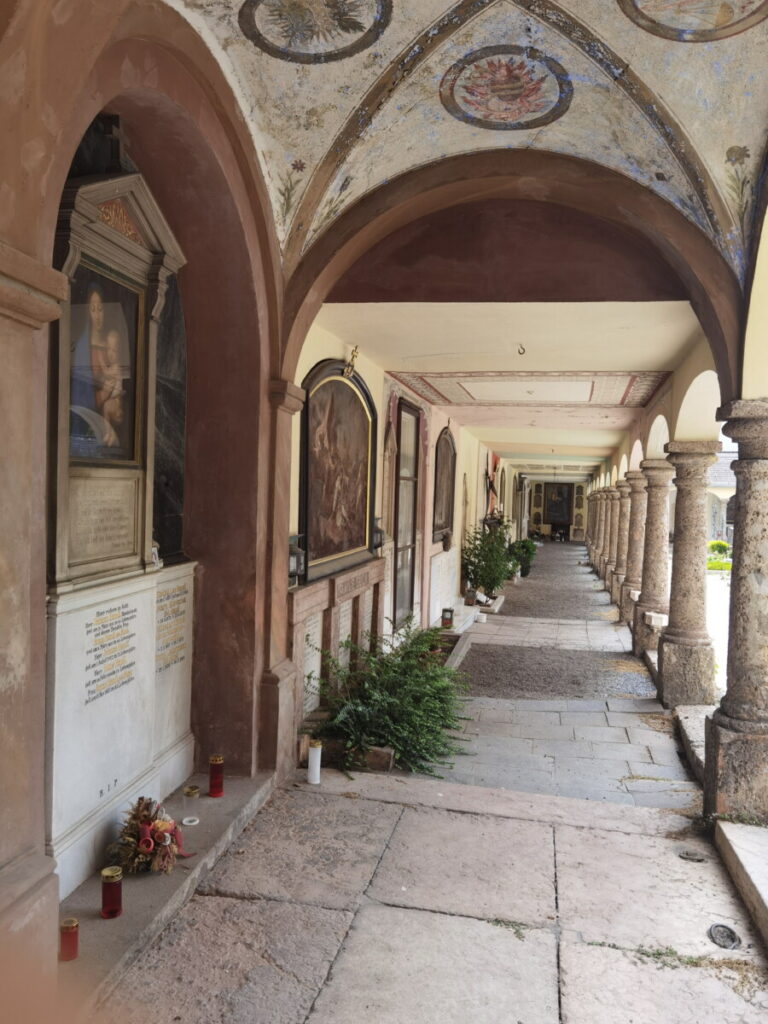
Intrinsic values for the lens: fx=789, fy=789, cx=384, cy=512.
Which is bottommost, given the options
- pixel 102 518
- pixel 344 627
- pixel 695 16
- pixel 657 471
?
pixel 344 627

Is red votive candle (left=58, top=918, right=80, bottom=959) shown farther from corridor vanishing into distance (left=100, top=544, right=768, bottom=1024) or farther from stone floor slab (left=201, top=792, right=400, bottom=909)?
stone floor slab (left=201, top=792, right=400, bottom=909)

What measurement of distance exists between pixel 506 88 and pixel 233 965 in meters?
4.31

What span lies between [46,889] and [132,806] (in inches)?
59.1

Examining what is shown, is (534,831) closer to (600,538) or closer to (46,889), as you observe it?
(46,889)

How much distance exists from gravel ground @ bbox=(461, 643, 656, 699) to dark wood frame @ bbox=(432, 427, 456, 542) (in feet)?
7.07

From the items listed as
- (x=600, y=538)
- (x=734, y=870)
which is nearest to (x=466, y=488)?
(x=600, y=538)

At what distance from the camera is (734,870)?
3.91m

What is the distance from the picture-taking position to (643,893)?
3766 millimetres

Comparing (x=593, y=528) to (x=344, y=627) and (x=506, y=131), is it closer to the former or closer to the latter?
(x=344, y=627)

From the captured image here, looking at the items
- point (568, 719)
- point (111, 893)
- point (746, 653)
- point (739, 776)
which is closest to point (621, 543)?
point (568, 719)

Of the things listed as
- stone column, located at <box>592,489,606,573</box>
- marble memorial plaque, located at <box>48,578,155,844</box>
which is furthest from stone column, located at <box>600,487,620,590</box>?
marble memorial plaque, located at <box>48,578,155,844</box>

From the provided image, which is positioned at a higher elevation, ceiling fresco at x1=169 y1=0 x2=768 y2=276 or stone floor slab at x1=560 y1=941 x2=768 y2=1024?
ceiling fresco at x1=169 y1=0 x2=768 y2=276

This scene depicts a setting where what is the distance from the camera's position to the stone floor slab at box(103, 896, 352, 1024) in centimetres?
282

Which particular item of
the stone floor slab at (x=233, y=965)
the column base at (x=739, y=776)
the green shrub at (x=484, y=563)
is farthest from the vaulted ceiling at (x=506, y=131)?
the green shrub at (x=484, y=563)
